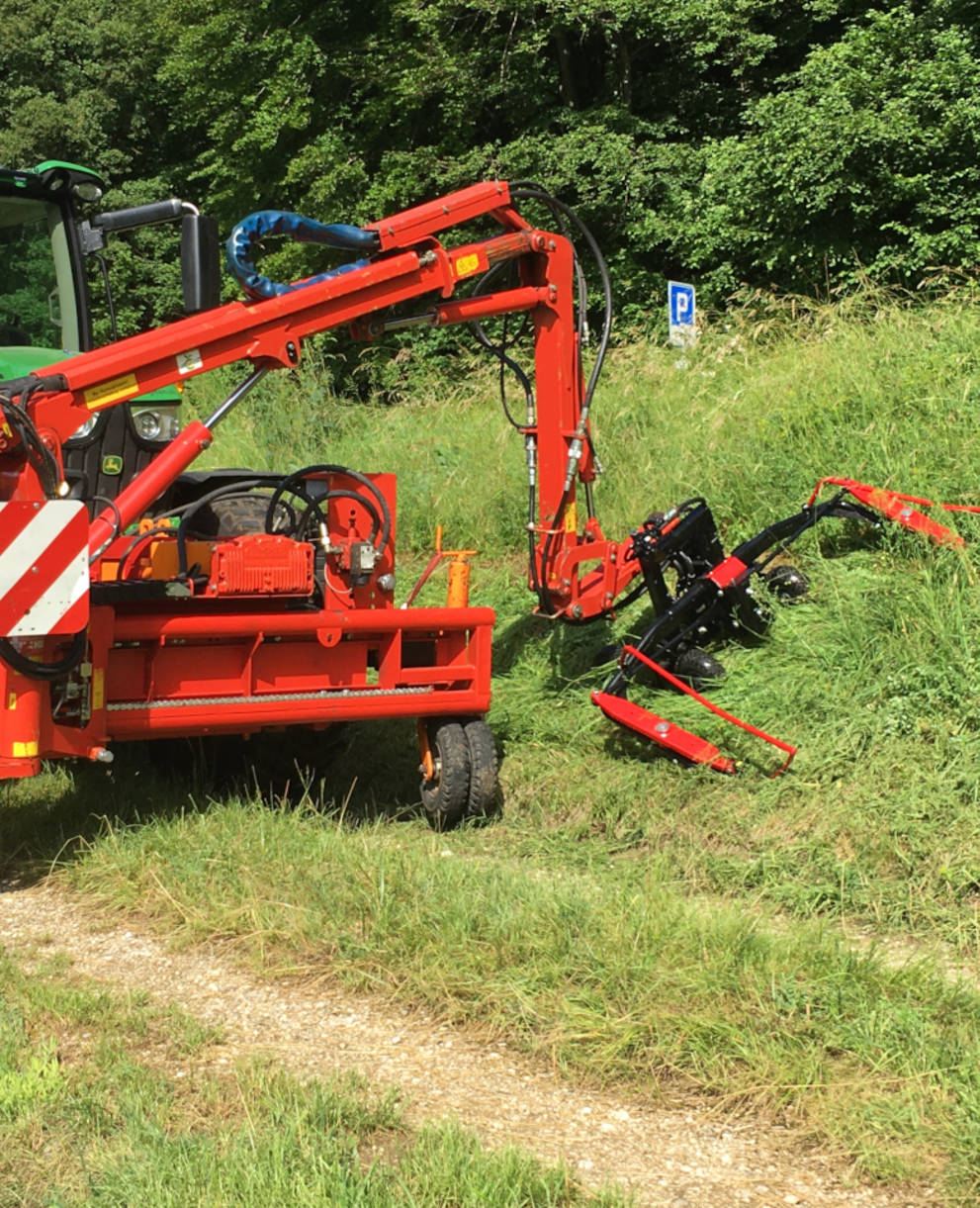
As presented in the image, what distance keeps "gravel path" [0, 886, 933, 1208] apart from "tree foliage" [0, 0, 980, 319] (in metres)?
9.56

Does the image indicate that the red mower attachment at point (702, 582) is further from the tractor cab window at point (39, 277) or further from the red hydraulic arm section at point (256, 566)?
the tractor cab window at point (39, 277)

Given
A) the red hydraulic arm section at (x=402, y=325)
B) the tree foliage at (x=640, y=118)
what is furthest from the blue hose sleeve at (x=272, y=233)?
the tree foliage at (x=640, y=118)

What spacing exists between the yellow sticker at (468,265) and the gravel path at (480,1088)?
307 centimetres

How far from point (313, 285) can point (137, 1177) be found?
144 inches

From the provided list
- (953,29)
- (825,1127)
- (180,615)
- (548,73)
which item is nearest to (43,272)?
(180,615)

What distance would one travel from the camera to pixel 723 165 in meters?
13.3

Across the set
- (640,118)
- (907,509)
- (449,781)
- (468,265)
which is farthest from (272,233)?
(640,118)

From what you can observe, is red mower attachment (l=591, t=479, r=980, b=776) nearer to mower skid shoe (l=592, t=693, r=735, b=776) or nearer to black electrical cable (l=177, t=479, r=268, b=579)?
mower skid shoe (l=592, t=693, r=735, b=776)

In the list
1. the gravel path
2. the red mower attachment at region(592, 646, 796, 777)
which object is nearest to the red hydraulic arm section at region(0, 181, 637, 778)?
the red mower attachment at region(592, 646, 796, 777)

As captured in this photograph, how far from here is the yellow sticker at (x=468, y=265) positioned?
579cm

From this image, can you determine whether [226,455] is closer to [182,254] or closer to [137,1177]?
[182,254]

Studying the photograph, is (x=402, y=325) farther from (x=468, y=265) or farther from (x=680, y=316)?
(x=680, y=316)

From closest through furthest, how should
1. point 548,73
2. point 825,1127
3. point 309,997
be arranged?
point 825,1127 < point 309,997 < point 548,73

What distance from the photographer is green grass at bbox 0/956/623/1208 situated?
2676 mm
